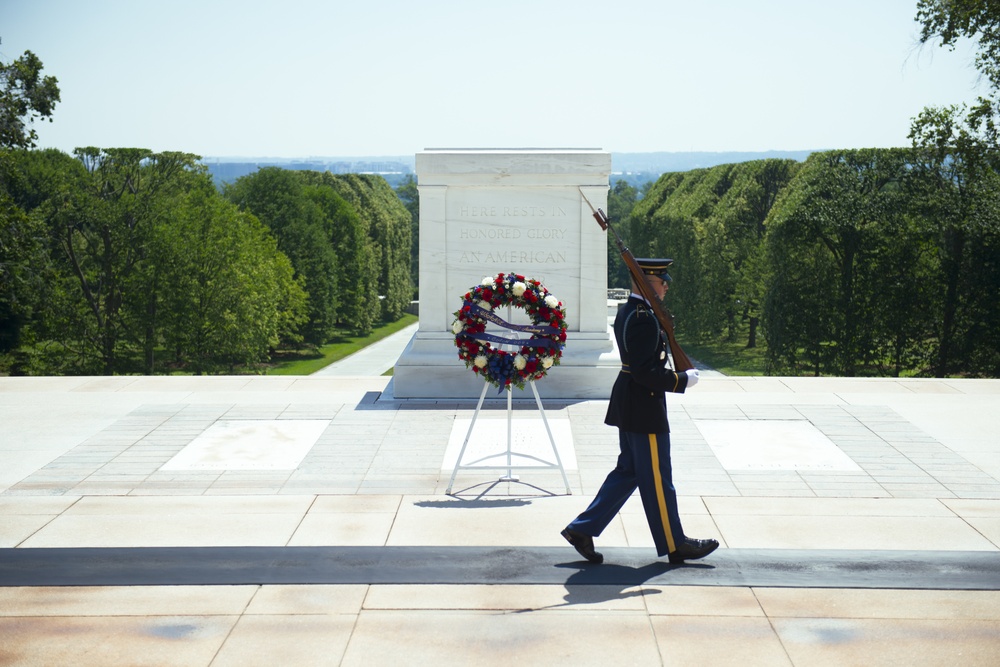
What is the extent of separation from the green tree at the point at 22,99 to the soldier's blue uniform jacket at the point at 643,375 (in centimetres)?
2037

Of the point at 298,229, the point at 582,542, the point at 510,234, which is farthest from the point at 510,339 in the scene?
the point at 298,229

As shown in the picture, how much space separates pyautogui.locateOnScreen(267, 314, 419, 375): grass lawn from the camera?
43.0m

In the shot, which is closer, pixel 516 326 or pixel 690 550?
pixel 690 550

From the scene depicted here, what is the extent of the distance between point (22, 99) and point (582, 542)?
2104 cm

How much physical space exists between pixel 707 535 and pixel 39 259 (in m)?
29.6

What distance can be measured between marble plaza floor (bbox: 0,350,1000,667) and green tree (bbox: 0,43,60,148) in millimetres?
13916

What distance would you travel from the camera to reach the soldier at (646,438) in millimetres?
6031

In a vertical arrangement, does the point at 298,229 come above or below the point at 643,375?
below

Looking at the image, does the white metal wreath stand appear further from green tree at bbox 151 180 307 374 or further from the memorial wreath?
green tree at bbox 151 180 307 374

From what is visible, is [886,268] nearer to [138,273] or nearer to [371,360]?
[371,360]

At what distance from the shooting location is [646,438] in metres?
6.07

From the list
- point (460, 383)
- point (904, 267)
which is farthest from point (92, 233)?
point (460, 383)

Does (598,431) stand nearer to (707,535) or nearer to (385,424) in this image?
(385,424)

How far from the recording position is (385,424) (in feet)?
32.9
